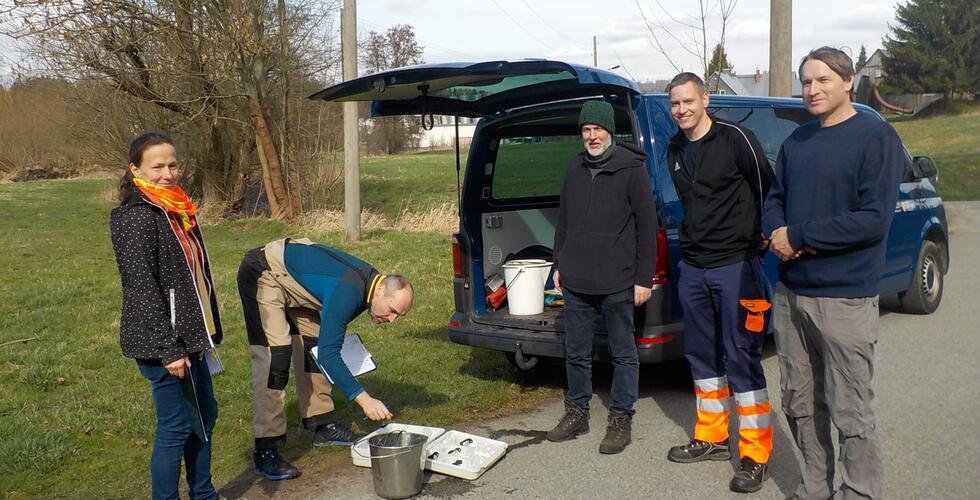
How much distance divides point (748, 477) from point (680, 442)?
30.2 inches

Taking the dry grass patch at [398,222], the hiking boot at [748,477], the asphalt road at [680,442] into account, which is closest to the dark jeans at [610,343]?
the asphalt road at [680,442]

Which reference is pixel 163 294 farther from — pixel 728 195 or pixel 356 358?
pixel 728 195

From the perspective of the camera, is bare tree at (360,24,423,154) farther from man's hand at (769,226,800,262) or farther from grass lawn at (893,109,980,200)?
man's hand at (769,226,800,262)

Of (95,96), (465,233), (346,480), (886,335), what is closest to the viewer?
(346,480)

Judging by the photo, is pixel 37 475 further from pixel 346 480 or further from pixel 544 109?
pixel 544 109

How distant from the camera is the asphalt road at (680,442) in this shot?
429 cm

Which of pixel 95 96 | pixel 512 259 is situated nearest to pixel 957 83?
pixel 95 96

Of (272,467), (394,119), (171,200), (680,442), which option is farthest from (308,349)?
(394,119)

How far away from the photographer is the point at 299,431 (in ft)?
17.4

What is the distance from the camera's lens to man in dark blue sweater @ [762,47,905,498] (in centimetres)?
348

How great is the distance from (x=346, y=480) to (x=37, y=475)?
168 cm

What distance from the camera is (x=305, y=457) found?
489 centimetres

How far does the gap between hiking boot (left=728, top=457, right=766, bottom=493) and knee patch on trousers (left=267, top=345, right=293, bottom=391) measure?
2.37m

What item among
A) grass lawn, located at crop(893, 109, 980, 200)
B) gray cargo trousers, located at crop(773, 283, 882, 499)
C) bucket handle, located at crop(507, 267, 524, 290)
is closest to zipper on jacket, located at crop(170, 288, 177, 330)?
gray cargo trousers, located at crop(773, 283, 882, 499)
